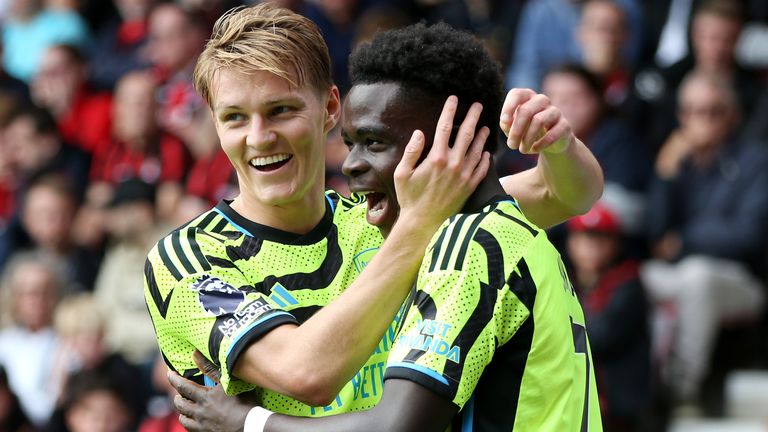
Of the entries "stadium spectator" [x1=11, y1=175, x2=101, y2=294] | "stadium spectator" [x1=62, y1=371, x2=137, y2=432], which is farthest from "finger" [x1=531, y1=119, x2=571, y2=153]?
"stadium spectator" [x1=11, y1=175, x2=101, y2=294]

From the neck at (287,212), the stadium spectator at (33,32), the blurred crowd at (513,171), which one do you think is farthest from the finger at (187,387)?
the stadium spectator at (33,32)

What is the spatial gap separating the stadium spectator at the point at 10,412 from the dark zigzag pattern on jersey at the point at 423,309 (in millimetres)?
6327

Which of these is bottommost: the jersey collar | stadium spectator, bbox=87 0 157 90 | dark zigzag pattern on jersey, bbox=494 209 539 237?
stadium spectator, bbox=87 0 157 90

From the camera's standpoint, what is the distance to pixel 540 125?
404 centimetres

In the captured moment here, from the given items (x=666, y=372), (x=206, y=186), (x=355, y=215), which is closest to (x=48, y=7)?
(x=206, y=186)

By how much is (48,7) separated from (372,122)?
9942 millimetres

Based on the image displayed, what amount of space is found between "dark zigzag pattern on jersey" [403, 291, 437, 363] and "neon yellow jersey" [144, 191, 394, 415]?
49cm

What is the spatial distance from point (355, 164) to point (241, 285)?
0.51 metres

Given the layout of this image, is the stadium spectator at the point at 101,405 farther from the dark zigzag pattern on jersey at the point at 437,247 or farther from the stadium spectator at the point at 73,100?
the dark zigzag pattern on jersey at the point at 437,247

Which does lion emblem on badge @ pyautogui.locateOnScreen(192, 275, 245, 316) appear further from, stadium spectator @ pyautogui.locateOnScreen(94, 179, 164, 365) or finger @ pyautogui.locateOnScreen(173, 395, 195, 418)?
stadium spectator @ pyautogui.locateOnScreen(94, 179, 164, 365)

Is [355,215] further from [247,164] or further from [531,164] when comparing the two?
[531,164]

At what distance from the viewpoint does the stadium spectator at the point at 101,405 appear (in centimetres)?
926

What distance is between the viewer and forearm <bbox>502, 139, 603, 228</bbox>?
4.60 m

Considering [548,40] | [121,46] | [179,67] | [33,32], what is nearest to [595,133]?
[548,40]
